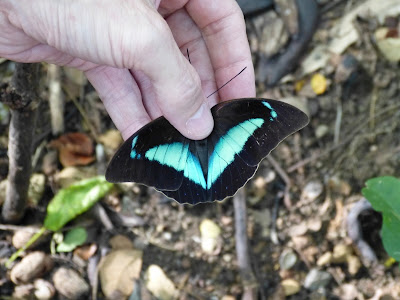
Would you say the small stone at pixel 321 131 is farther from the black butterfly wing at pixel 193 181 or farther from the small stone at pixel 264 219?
the black butterfly wing at pixel 193 181

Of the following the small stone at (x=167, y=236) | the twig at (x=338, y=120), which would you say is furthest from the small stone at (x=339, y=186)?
the small stone at (x=167, y=236)

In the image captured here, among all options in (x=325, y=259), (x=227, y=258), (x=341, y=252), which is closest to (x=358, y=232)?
(x=341, y=252)

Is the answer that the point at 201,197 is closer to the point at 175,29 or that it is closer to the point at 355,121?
the point at 175,29

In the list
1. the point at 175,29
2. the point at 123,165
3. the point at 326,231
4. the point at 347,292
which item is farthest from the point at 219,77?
the point at 347,292

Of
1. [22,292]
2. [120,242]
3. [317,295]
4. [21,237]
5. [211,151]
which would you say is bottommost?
[317,295]

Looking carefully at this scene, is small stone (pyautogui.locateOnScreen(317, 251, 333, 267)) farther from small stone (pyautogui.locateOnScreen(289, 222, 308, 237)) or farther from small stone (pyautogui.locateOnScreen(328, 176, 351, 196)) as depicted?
small stone (pyautogui.locateOnScreen(328, 176, 351, 196))

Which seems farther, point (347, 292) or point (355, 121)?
point (355, 121)

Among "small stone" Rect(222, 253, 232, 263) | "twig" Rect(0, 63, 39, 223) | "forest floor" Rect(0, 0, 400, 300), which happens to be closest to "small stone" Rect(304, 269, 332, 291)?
"forest floor" Rect(0, 0, 400, 300)

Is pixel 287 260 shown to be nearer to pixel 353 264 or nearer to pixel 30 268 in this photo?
pixel 353 264
